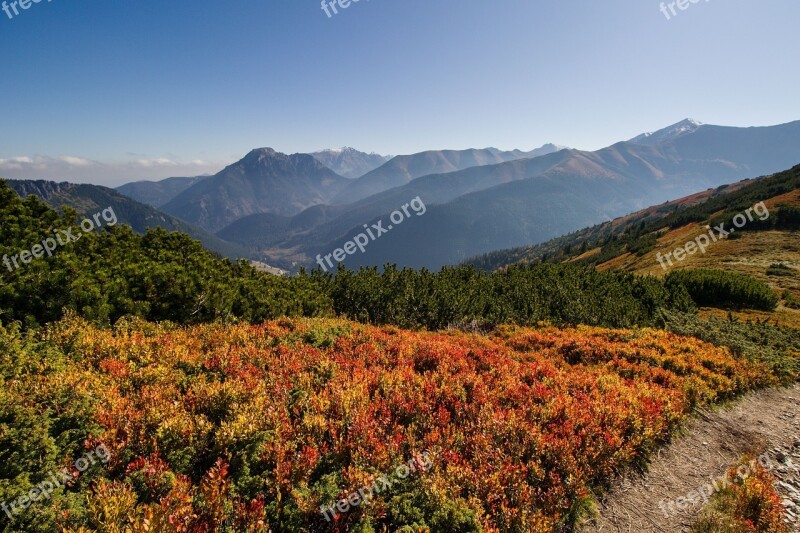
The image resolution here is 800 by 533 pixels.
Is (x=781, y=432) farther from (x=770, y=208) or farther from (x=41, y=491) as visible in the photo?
(x=770, y=208)

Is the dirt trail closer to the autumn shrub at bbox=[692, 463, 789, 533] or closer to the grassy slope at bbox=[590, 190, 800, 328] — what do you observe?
the autumn shrub at bbox=[692, 463, 789, 533]

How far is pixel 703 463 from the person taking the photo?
896 cm

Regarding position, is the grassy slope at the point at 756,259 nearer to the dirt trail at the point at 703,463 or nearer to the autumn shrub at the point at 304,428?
the dirt trail at the point at 703,463

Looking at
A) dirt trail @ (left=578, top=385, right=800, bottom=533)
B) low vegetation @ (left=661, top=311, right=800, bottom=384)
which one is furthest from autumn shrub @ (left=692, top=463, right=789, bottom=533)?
low vegetation @ (left=661, top=311, right=800, bottom=384)

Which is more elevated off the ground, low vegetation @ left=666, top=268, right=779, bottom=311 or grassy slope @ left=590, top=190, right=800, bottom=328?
low vegetation @ left=666, top=268, right=779, bottom=311

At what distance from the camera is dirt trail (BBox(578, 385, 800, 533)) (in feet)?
23.0

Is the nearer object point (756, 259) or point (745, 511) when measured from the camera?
point (745, 511)

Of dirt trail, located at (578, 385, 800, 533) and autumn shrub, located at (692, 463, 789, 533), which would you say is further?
dirt trail, located at (578, 385, 800, 533)

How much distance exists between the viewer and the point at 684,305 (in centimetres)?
2938

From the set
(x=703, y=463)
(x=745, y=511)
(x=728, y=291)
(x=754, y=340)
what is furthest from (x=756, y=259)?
(x=745, y=511)

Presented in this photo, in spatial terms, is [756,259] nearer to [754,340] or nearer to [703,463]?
[754,340]

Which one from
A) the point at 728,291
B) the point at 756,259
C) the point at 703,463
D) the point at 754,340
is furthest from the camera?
the point at 756,259

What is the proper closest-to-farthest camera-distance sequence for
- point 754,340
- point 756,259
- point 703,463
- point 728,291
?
point 703,463, point 754,340, point 728,291, point 756,259

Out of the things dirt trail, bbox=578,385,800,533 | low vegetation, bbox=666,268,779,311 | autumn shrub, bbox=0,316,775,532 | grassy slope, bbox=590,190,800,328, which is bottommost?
grassy slope, bbox=590,190,800,328
